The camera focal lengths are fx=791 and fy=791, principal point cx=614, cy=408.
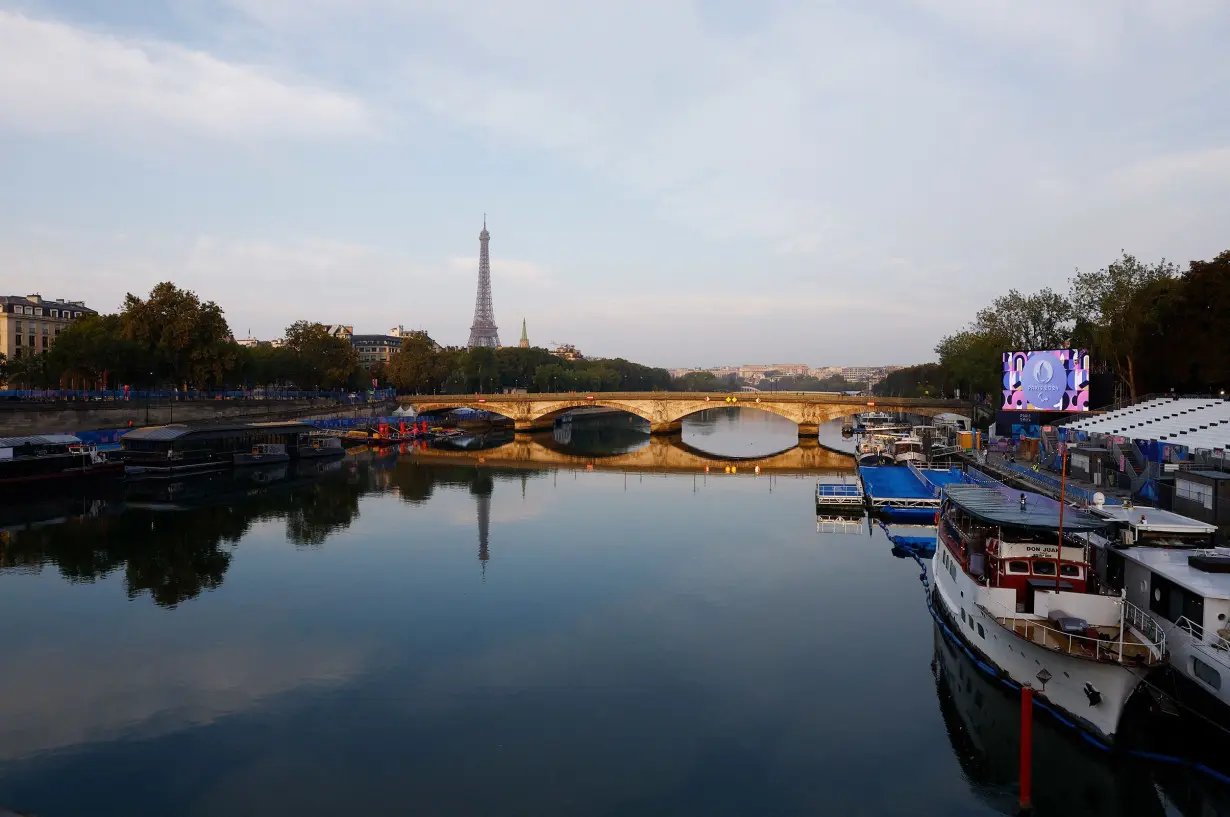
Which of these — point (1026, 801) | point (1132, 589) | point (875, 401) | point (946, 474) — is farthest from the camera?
point (875, 401)

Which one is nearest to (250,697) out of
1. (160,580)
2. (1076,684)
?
(160,580)

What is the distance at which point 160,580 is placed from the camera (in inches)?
1095

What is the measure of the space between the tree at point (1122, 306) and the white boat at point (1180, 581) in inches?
1397

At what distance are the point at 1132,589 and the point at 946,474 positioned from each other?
28896mm

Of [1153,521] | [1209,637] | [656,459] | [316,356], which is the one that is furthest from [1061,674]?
[316,356]

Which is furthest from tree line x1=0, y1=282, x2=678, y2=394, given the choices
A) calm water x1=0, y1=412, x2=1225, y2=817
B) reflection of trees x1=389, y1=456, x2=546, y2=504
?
calm water x1=0, y1=412, x2=1225, y2=817

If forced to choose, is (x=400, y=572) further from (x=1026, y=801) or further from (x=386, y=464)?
(x=386, y=464)

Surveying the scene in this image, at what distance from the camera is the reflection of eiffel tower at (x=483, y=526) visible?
101 ft

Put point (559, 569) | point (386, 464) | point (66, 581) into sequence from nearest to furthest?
1. point (66, 581)
2. point (559, 569)
3. point (386, 464)

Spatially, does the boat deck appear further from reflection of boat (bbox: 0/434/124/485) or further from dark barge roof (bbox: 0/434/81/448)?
dark barge roof (bbox: 0/434/81/448)

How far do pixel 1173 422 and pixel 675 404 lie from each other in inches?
2250

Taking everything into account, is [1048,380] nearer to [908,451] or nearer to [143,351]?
[908,451]

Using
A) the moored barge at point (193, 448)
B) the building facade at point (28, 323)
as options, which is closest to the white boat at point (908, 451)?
the moored barge at point (193, 448)

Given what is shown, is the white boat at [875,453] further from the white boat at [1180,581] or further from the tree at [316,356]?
the tree at [316,356]
